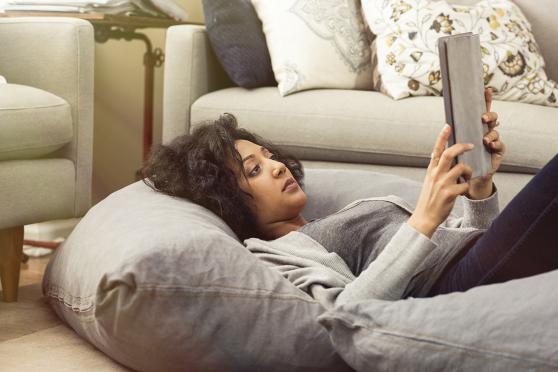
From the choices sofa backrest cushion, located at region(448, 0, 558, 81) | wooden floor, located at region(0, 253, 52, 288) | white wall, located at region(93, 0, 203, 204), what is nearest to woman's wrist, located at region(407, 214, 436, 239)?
wooden floor, located at region(0, 253, 52, 288)

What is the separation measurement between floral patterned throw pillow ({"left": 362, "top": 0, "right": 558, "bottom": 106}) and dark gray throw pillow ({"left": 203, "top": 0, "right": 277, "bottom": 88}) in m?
0.36

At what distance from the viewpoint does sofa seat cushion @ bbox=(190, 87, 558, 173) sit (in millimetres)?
2297

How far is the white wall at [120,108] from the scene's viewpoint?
3.39 meters

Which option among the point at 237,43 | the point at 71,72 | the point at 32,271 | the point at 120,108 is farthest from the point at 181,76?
the point at 120,108

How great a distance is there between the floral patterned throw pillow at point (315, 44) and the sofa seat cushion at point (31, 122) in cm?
74

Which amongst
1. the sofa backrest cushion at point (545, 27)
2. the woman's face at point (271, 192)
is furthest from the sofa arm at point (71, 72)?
the sofa backrest cushion at point (545, 27)

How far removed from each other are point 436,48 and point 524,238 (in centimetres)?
142

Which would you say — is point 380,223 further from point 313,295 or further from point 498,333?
point 498,333

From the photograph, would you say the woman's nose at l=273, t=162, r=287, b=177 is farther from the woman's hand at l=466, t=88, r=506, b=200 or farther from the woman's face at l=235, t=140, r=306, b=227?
the woman's hand at l=466, t=88, r=506, b=200

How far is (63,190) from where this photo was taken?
6.93ft

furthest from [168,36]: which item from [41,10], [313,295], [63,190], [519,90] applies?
[313,295]

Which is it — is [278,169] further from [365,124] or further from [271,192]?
[365,124]

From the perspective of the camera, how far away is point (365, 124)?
95.7 inches

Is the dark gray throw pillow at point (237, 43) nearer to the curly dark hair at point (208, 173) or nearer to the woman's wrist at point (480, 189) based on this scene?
the curly dark hair at point (208, 173)
